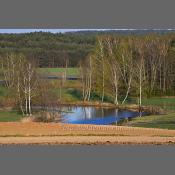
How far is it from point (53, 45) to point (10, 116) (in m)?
34.3

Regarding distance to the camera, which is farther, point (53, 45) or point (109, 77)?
point (53, 45)

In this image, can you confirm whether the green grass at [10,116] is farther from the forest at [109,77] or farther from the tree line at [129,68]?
the tree line at [129,68]

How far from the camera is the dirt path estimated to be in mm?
28312

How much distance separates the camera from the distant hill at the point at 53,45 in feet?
213

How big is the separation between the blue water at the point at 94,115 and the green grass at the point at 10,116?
2.98 meters

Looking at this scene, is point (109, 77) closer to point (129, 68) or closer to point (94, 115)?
point (129, 68)

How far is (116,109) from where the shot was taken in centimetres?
4319

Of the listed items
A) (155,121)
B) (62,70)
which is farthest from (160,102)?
(62,70)

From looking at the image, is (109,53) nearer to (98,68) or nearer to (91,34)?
(98,68)

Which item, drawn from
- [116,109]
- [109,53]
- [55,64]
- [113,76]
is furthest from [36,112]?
[55,64]

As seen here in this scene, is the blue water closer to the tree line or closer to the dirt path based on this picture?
the tree line

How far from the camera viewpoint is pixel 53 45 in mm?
70562

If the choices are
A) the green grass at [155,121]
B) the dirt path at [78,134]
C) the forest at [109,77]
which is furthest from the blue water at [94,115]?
the dirt path at [78,134]

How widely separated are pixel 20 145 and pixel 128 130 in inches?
258
